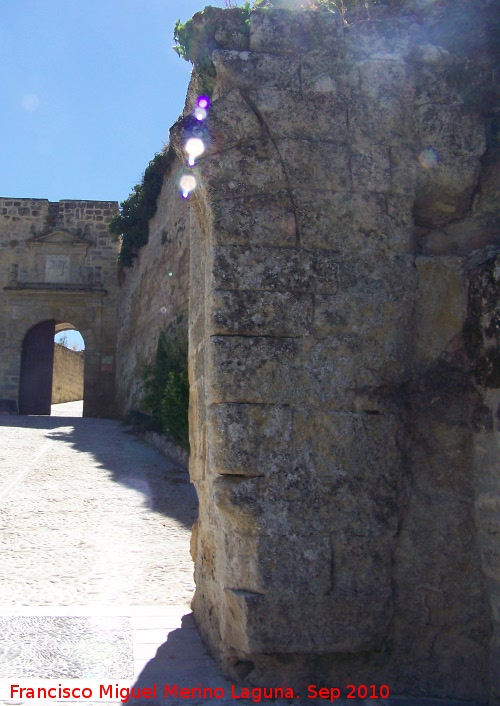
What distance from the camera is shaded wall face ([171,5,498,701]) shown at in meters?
2.54

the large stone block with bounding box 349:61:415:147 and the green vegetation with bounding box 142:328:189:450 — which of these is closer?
the large stone block with bounding box 349:61:415:147

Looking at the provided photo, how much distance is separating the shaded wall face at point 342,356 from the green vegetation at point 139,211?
11308 mm

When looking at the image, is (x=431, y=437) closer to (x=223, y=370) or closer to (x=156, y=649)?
(x=223, y=370)

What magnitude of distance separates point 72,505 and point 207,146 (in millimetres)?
4675

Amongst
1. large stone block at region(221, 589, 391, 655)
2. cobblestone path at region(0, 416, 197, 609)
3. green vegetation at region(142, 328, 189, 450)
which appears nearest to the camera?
large stone block at region(221, 589, 391, 655)

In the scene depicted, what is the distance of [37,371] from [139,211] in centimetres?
608

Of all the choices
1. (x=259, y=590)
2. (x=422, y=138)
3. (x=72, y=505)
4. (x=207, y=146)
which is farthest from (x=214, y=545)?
(x=72, y=505)

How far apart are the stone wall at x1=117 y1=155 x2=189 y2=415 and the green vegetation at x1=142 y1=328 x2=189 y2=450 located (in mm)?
509

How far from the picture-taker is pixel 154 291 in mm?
13844

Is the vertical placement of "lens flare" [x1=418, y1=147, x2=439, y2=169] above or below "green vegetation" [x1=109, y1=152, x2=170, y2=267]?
below

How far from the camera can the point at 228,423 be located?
2.58 m

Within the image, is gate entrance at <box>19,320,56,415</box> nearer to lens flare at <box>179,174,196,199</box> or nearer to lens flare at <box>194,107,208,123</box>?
lens flare at <box>179,174,196,199</box>

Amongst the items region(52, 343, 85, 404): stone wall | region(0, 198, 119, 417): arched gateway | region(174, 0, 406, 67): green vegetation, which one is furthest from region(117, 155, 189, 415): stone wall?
region(52, 343, 85, 404): stone wall

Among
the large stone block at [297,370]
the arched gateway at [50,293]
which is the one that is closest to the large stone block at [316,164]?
the large stone block at [297,370]
